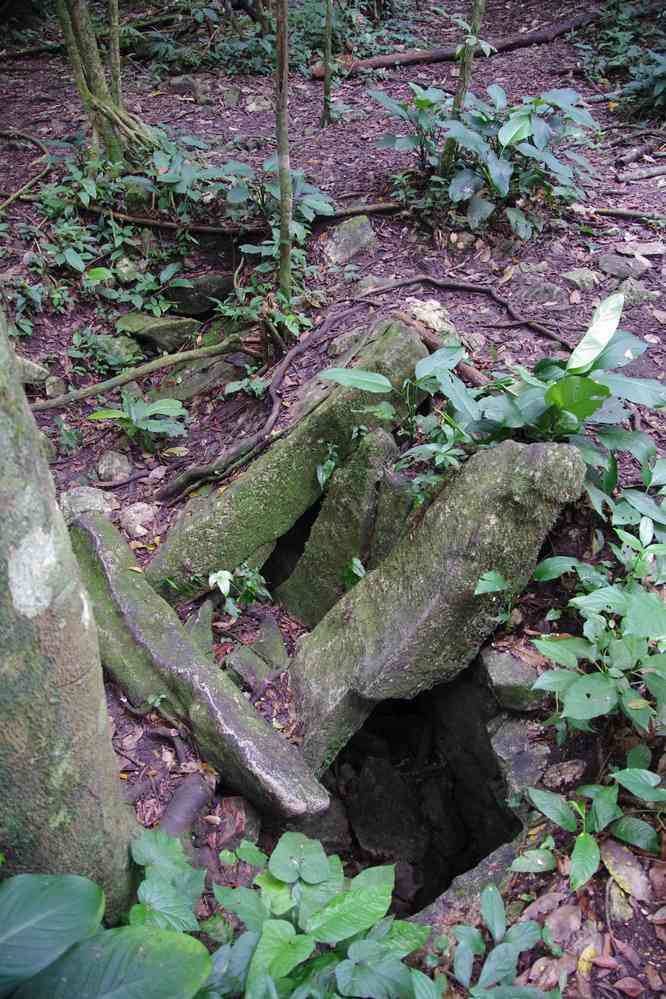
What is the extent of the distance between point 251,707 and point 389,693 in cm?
63

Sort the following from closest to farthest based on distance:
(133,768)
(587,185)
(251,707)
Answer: (133,768) → (251,707) → (587,185)

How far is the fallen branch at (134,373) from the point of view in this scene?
4617 mm

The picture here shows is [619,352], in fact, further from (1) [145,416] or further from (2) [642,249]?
(1) [145,416]

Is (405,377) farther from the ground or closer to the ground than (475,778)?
farther from the ground

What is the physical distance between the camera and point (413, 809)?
398 cm

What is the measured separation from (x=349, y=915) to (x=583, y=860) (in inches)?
30.6

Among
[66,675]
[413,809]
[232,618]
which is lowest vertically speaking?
[413,809]

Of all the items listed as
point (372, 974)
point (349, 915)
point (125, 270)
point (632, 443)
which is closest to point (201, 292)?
point (125, 270)

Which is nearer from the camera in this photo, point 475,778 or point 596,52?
point 475,778

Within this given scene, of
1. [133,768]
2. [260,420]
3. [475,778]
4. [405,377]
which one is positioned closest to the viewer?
[133,768]

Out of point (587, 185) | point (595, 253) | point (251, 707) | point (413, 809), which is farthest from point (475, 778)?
point (587, 185)

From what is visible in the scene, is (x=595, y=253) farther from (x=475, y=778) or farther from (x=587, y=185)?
(x=475, y=778)

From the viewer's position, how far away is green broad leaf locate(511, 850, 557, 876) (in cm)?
244

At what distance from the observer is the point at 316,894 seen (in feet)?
7.32
